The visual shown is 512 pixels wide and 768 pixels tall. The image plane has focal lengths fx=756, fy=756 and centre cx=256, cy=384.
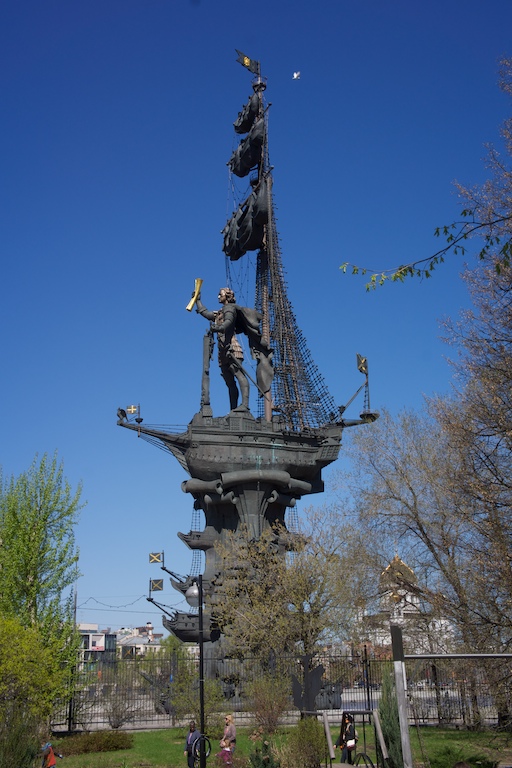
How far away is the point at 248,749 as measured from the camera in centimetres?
1922

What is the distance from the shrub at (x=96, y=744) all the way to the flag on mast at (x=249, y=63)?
39.5 meters

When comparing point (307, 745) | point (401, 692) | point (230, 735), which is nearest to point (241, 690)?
point (230, 735)

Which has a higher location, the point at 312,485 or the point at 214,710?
the point at 312,485

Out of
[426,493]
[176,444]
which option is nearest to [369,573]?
[426,493]

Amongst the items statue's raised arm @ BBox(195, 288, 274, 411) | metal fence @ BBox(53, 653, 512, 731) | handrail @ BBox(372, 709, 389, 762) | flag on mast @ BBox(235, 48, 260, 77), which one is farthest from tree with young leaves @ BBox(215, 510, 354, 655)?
flag on mast @ BBox(235, 48, 260, 77)

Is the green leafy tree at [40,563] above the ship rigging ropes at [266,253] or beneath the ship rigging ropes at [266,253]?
beneath

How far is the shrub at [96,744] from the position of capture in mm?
20562

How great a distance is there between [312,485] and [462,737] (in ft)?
51.4

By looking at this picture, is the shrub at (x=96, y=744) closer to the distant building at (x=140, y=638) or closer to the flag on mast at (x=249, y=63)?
the flag on mast at (x=249, y=63)

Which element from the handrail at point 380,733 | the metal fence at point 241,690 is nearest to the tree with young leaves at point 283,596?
the metal fence at point 241,690

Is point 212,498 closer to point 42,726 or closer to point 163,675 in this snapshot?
point 163,675

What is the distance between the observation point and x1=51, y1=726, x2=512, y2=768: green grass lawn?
15039 millimetres

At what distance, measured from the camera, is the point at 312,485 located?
34.3 meters

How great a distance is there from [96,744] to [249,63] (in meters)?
40.7
